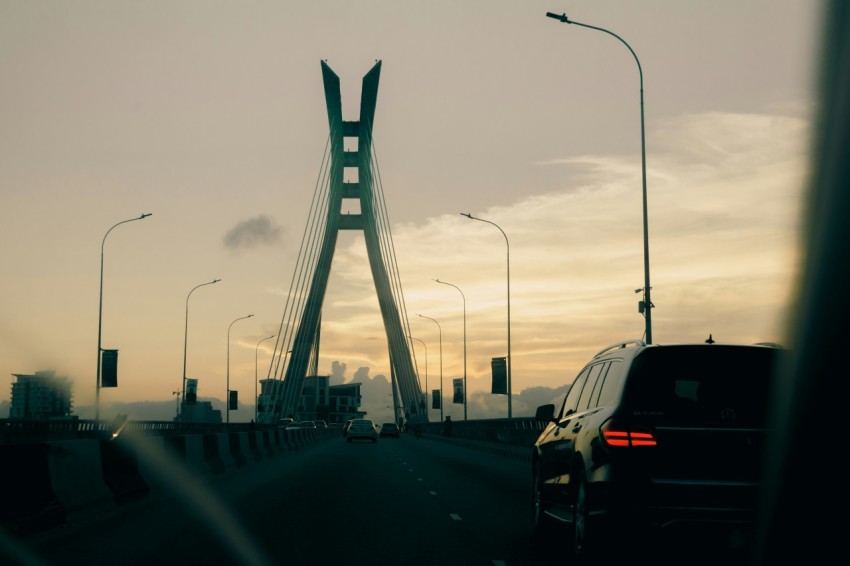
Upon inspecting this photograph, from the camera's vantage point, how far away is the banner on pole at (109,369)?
52597 mm

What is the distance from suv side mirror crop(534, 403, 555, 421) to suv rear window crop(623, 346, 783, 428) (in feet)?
9.30

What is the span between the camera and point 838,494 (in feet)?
24.8

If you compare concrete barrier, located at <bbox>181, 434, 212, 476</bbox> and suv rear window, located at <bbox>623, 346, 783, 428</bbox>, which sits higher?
suv rear window, located at <bbox>623, 346, 783, 428</bbox>

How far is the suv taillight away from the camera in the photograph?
879 centimetres

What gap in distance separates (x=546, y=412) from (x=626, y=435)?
3195mm

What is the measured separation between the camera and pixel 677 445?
8.70 m

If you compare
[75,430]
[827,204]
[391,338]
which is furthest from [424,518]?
[391,338]

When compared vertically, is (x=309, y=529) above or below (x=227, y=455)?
below

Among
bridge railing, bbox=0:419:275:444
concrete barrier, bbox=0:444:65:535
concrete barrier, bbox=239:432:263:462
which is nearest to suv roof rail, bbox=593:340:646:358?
concrete barrier, bbox=0:444:65:535

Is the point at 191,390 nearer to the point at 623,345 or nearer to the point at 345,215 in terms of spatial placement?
the point at 345,215

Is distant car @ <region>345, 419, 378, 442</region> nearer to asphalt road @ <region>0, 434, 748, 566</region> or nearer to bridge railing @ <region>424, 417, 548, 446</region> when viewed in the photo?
bridge railing @ <region>424, 417, 548, 446</region>

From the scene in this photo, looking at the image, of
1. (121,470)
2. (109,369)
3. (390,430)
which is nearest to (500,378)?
(109,369)

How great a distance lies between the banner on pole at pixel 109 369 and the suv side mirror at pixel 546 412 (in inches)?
1694

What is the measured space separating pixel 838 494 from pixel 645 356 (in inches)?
79.8
